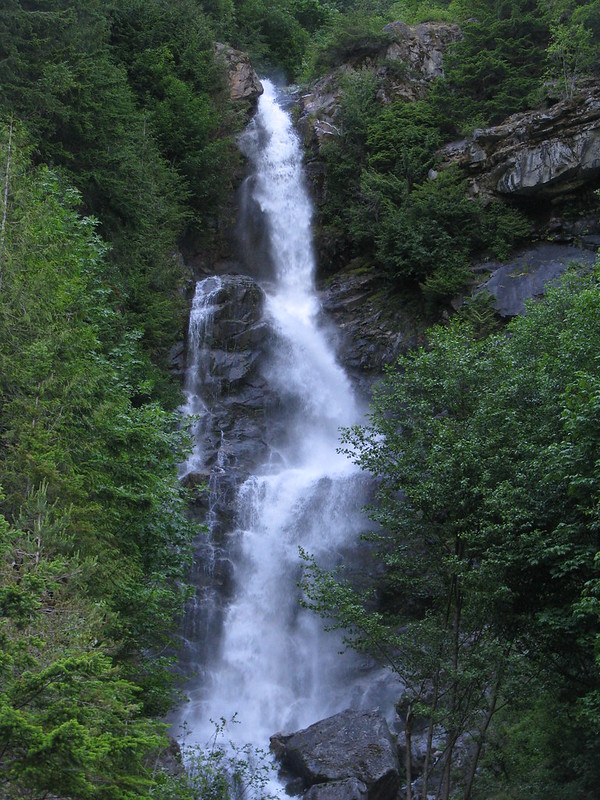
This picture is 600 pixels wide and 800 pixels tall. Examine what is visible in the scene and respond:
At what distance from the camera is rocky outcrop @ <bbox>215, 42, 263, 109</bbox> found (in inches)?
1318

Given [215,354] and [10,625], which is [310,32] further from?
[10,625]

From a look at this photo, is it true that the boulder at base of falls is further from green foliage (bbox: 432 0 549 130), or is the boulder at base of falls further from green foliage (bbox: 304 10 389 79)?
green foliage (bbox: 304 10 389 79)

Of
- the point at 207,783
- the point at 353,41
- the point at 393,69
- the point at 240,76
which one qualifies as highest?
the point at 240,76

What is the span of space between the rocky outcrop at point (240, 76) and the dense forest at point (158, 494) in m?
9.72

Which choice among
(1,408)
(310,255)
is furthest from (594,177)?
(1,408)

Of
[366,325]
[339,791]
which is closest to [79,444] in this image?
[339,791]

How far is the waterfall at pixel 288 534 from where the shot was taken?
17.7 m

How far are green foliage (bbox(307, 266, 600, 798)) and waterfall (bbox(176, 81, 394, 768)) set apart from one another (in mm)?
6090

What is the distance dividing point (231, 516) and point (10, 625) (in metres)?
14.8

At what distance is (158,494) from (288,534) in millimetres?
8688

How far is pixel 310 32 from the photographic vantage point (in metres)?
45.8

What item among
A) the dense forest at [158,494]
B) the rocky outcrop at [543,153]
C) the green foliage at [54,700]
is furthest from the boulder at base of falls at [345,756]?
the rocky outcrop at [543,153]

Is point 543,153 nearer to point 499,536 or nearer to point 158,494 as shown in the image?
point 499,536

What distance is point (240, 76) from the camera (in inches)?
1344
